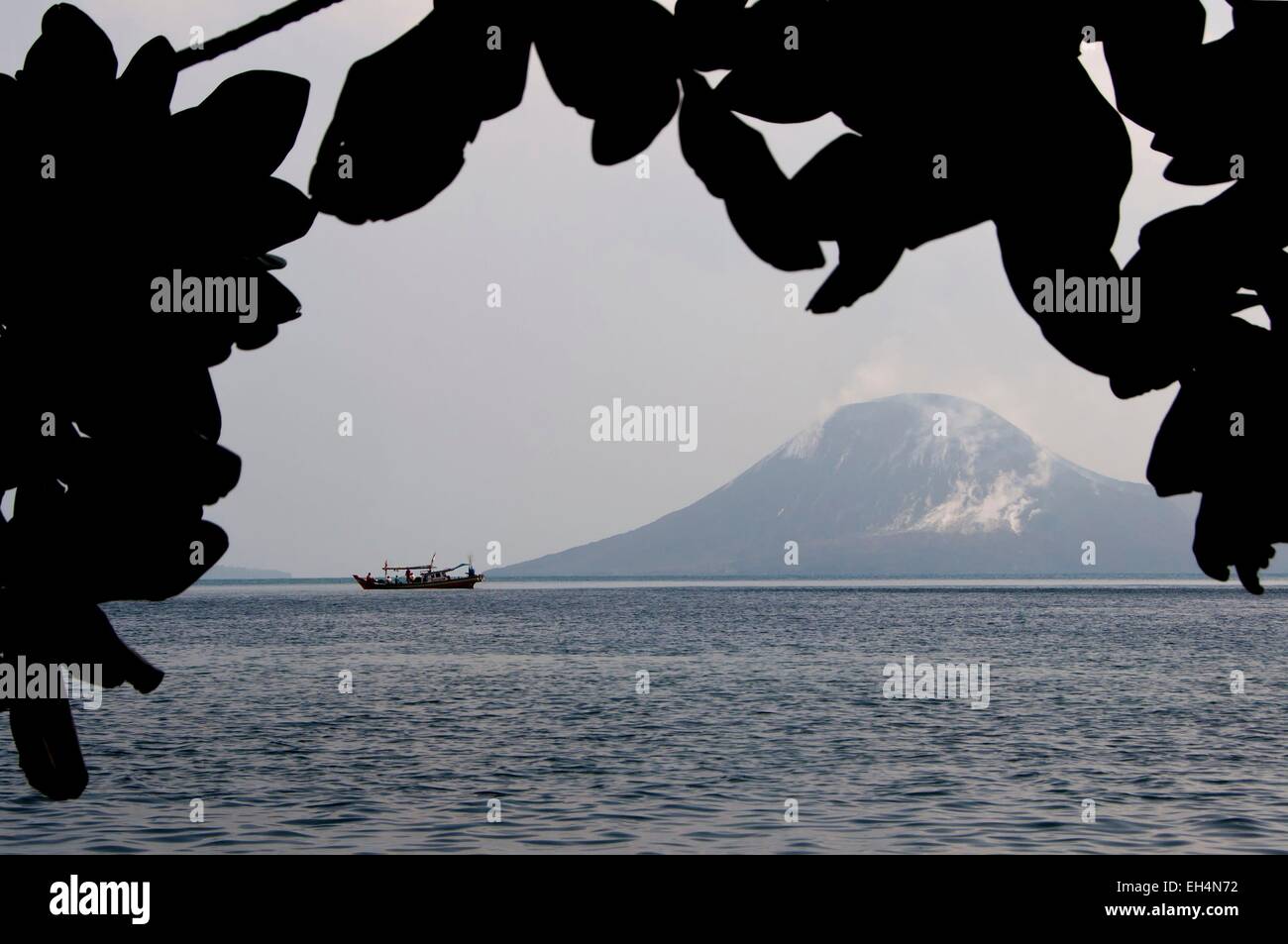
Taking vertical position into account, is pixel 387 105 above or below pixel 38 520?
above

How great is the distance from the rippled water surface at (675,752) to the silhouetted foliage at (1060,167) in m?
26.7

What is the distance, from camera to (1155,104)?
0.80 meters

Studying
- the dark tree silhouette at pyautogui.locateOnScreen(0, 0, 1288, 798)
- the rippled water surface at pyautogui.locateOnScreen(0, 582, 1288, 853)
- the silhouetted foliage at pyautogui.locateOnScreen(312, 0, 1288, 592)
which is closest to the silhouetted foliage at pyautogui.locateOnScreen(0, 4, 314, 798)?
the dark tree silhouette at pyautogui.locateOnScreen(0, 0, 1288, 798)

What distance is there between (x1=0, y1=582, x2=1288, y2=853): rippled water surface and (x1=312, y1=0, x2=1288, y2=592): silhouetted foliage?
26.7 m

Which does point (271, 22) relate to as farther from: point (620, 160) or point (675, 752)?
point (675, 752)

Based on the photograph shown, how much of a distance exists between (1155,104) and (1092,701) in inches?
2319

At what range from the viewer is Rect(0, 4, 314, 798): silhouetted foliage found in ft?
3.00

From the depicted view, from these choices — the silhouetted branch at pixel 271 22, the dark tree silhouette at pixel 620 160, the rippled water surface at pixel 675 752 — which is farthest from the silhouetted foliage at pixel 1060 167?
the rippled water surface at pixel 675 752

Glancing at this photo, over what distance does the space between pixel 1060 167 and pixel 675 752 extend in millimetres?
41485

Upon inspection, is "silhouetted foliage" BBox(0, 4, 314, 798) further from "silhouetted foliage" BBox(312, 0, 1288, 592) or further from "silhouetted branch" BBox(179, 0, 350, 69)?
"silhouetted foliage" BBox(312, 0, 1288, 592)
